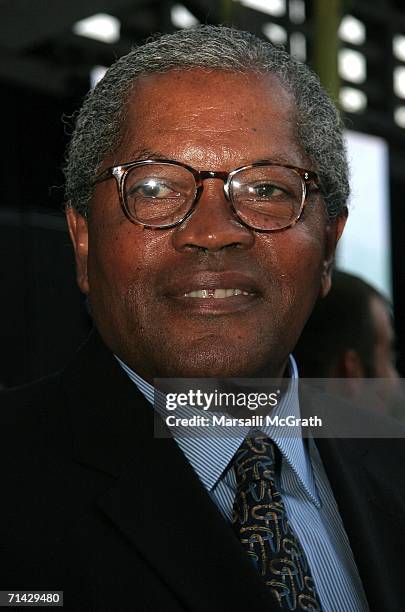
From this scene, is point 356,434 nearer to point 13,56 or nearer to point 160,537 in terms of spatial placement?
point 160,537

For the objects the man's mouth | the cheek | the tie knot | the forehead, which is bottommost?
the tie knot

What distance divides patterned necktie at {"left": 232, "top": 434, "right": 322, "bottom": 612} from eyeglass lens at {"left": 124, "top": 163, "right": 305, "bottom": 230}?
0.43 meters

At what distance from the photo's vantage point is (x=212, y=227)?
5.11 feet

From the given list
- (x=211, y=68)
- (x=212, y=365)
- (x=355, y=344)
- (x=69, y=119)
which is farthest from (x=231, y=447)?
(x=355, y=344)

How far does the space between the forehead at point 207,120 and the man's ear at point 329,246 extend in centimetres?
22

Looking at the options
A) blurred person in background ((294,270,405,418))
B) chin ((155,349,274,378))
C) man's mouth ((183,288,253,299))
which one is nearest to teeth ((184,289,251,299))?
man's mouth ((183,288,253,299))

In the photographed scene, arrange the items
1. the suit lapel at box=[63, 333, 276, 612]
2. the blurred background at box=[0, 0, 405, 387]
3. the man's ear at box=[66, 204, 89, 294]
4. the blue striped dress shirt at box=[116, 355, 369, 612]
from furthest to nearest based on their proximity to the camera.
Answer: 1. the blurred background at box=[0, 0, 405, 387]
2. the man's ear at box=[66, 204, 89, 294]
3. the blue striped dress shirt at box=[116, 355, 369, 612]
4. the suit lapel at box=[63, 333, 276, 612]

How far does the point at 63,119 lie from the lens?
2.33 m

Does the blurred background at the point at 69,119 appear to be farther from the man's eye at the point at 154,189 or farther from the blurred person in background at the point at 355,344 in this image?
the man's eye at the point at 154,189

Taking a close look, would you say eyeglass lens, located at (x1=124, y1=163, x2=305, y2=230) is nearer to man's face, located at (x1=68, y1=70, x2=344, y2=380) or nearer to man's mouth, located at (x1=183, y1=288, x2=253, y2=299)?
man's face, located at (x1=68, y1=70, x2=344, y2=380)

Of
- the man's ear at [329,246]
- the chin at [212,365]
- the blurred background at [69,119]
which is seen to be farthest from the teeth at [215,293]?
the blurred background at [69,119]

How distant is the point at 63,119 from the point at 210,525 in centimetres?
132

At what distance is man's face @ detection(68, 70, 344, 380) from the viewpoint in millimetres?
1583

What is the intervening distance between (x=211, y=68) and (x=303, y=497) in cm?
84
